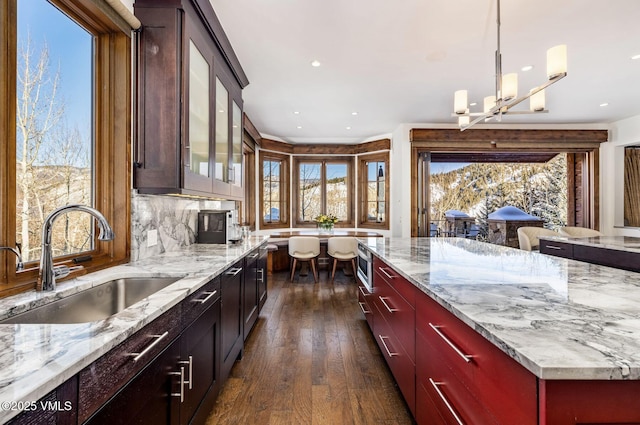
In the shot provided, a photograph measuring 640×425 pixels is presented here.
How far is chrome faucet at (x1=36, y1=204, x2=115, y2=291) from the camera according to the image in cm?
117

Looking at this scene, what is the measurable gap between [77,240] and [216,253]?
0.88 metres

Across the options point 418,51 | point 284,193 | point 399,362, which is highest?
point 418,51

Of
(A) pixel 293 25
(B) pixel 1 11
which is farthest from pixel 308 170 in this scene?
(B) pixel 1 11

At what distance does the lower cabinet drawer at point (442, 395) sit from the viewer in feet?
3.17

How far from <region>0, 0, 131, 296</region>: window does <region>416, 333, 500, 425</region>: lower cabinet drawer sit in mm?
1705

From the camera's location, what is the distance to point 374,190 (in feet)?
20.4

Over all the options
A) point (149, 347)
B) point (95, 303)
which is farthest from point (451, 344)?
point (95, 303)

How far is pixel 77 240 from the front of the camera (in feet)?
5.33

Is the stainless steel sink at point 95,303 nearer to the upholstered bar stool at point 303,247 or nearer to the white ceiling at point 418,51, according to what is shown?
the white ceiling at point 418,51

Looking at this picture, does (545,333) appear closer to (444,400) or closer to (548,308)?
(548,308)

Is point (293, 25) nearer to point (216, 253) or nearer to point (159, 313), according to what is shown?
point (216, 253)

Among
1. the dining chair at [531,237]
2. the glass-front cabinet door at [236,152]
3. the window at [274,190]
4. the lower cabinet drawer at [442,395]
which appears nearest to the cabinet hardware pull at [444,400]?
the lower cabinet drawer at [442,395]

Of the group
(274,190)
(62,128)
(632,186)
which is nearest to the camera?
(62,128)

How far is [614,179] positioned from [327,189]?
5101 mm
